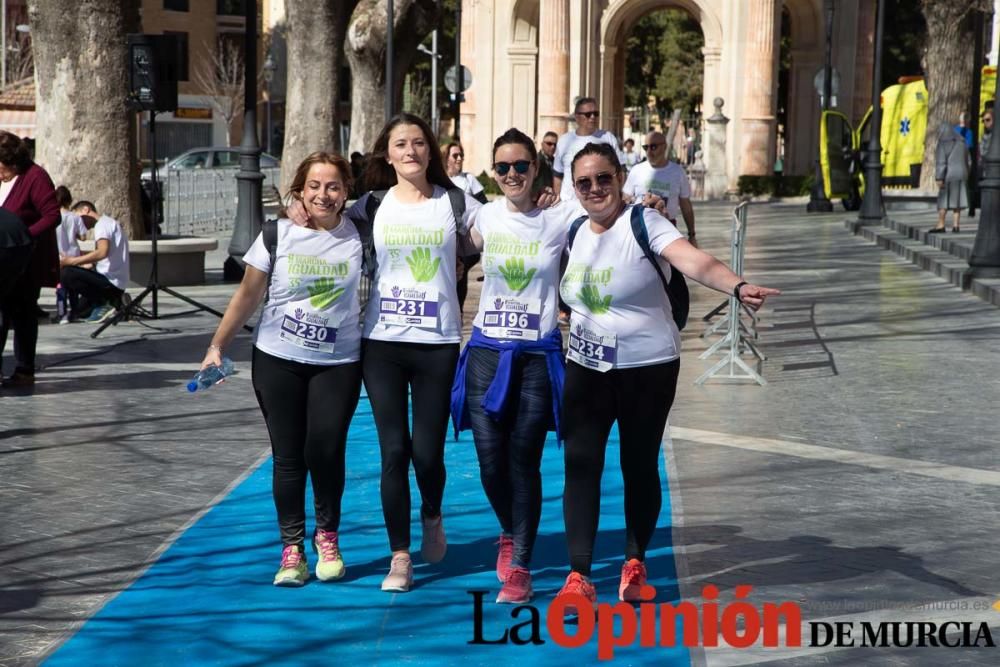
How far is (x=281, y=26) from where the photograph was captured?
3036 inches

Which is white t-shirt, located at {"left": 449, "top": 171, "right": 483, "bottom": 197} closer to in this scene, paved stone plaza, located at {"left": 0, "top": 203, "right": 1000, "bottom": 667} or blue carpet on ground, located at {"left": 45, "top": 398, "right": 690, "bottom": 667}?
paved stone plaza, located at {"left": 0, "top": 203, "right": 1000, "bottom": 667}

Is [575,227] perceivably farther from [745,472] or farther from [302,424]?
[745,472]

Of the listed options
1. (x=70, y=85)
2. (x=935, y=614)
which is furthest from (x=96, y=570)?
(x=70, y=85)

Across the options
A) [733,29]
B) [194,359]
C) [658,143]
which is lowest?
[194,359]

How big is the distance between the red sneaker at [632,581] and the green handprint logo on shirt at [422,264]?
132 cm

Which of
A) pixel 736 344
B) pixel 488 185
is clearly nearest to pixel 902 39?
pixel 488 185

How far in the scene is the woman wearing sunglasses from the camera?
606 centimetres

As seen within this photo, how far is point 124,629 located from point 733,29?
45884 millimetres

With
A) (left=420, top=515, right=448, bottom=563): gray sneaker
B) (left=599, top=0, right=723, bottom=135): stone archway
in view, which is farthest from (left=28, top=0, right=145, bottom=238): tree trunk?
(left=599, top=0, right=723, bottom=135): stone archway

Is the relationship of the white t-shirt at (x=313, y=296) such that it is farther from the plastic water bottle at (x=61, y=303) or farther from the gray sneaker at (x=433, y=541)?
the plastic water bottle at (x=61, y=303)

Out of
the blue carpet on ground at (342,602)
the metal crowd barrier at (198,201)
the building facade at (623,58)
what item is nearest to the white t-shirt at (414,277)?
the blue carpet on ground at (342,602)

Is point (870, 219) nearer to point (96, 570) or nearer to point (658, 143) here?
point (658, 143)

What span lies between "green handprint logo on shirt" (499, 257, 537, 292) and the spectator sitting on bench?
9501mm

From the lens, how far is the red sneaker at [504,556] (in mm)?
6237
